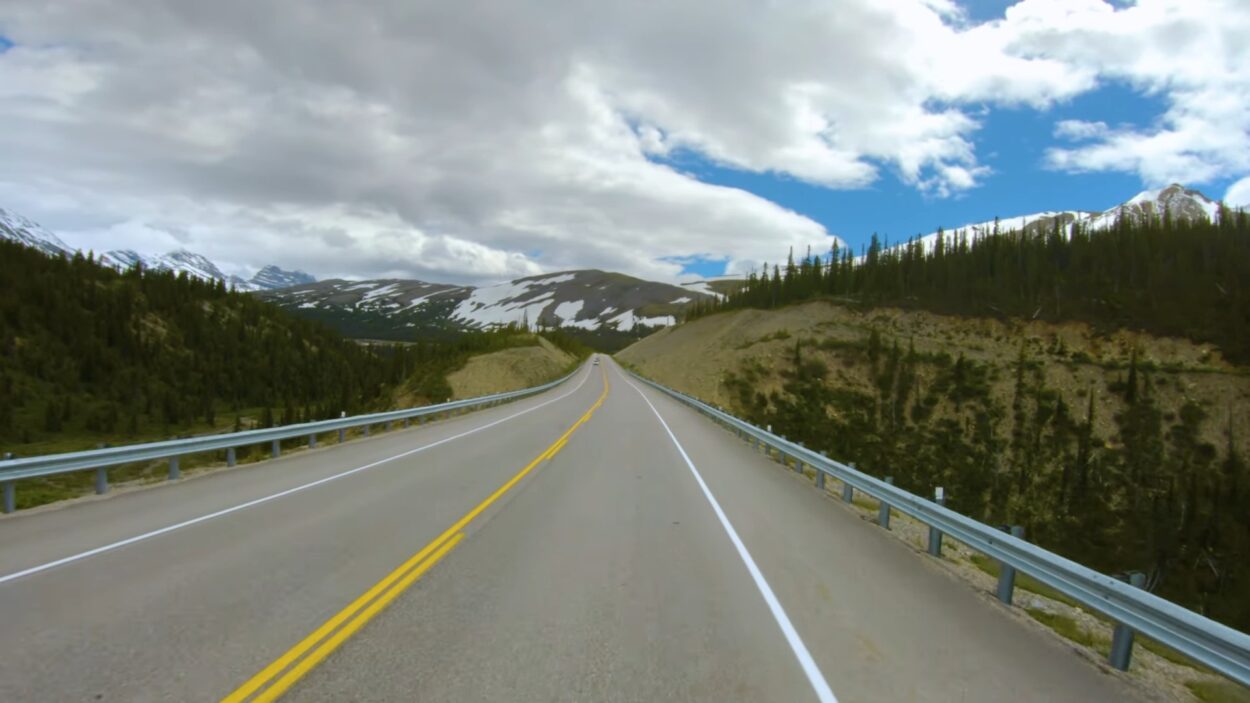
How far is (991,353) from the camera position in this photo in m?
87.6

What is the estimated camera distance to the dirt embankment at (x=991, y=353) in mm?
75125

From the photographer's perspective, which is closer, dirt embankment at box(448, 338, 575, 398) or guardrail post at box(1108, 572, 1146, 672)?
guardrail post at box(1108, 572, 1146, 672)

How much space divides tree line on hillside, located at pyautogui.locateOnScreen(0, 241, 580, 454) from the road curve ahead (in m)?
65.9

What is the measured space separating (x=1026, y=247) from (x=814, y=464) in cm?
12796

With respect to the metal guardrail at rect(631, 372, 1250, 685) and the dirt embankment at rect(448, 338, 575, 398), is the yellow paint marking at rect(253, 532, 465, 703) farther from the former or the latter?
the dirt embankment at rect(448, 338, 575, 398)

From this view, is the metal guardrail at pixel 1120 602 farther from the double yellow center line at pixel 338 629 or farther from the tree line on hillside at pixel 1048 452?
the tree line on hillside at pixel 1048 452

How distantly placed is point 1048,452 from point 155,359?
148091 millimetres

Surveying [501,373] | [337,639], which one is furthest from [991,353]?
[337,639]

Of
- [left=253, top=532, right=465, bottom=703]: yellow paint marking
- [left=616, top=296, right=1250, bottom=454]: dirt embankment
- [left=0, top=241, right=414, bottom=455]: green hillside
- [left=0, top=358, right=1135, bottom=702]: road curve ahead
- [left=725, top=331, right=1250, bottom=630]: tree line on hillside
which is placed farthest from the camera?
[left=0, top=241, right=414, bottom=455]: green hillside

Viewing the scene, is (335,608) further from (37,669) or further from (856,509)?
(856,509)

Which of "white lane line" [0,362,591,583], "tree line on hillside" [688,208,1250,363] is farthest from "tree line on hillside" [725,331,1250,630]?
"white lane line" [0,362,591,583]

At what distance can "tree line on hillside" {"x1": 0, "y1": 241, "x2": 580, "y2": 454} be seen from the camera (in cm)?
9600

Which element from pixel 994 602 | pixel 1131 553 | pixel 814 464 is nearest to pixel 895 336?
pixel 1131 553

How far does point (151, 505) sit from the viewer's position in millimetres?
9320
